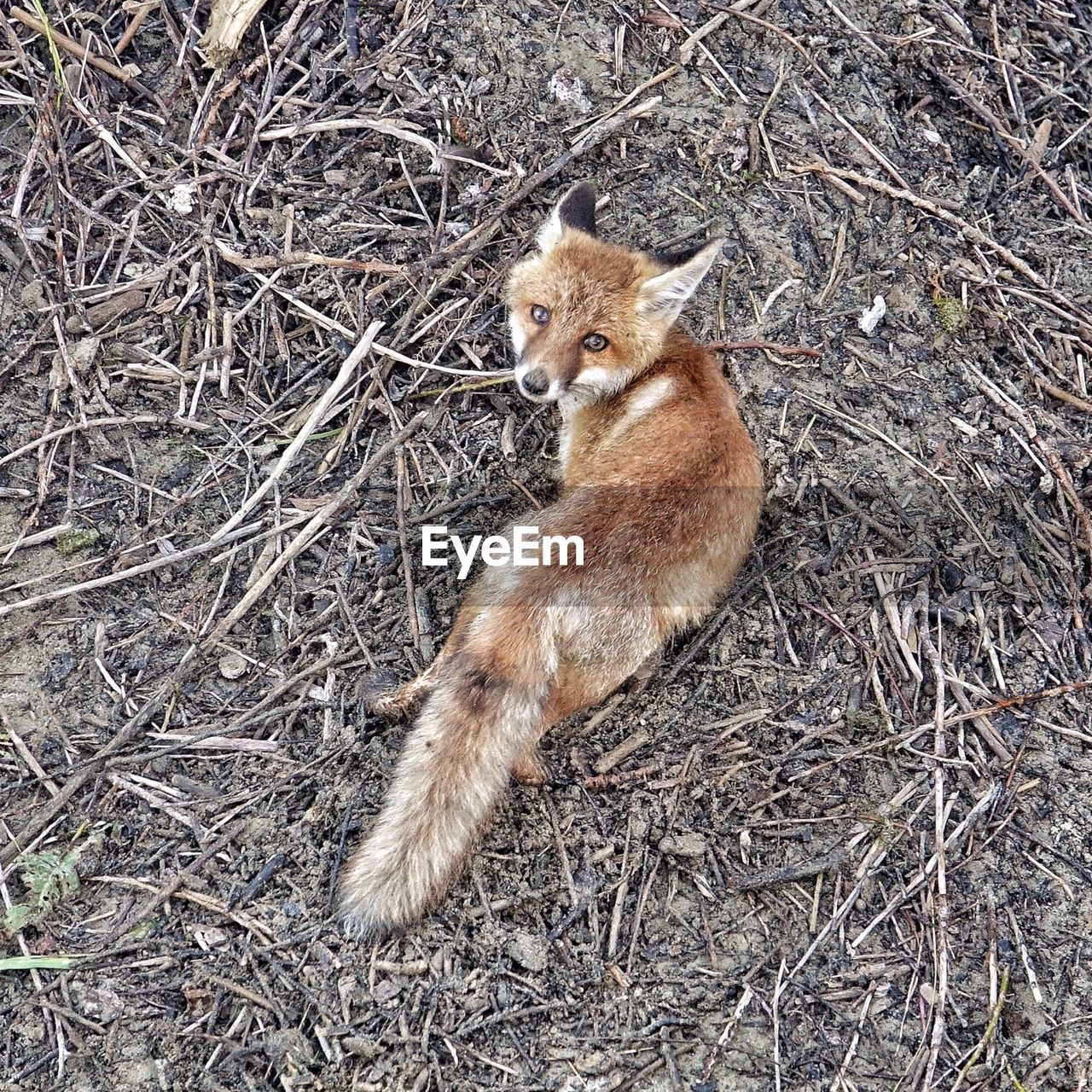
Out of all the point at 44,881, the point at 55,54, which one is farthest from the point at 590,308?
the point at 44,881

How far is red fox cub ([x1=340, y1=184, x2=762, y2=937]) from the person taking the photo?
180 inches

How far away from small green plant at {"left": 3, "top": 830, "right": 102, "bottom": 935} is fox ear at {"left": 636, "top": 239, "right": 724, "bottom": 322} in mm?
3974

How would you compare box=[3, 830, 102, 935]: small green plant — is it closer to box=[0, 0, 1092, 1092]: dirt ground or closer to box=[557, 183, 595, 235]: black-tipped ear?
box=[0, 0, 1092, 1092]: dirt ground

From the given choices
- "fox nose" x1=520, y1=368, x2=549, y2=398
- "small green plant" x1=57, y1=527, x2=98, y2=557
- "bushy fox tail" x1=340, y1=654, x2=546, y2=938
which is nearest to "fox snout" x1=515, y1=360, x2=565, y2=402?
"fox nose" x1=520, y1=368, x2=549, y2=398

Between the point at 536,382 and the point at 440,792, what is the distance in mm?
2268

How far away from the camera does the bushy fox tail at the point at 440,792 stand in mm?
4441

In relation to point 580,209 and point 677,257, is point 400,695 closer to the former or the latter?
point 677,257

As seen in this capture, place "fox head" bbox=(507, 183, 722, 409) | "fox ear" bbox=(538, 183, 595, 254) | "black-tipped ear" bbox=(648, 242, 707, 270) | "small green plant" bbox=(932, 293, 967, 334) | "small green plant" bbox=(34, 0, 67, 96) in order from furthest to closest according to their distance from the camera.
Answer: "small green plant" bbox=(932, 293, 967, 334) < "small green plant" bbox=(34, 0, 67, 96) < "fox ear" bbox=(538, 183, 595, 254) < "fox head" bbox=(507, 183, 722, 409) < "black-tipped ear" bbox=(648, 242, 707, 270)

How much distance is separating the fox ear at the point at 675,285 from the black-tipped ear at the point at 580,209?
51 cm

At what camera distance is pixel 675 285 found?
5727 millimetres

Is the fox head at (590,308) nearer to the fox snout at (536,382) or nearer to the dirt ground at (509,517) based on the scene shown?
the fox snout at (536,382)

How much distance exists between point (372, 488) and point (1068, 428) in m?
4.20

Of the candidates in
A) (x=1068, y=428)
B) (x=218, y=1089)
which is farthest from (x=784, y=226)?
(x=218, y=1089)

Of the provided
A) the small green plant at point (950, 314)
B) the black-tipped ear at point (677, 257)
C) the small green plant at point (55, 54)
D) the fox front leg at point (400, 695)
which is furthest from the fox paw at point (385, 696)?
the small green plant at point (55, 54)
